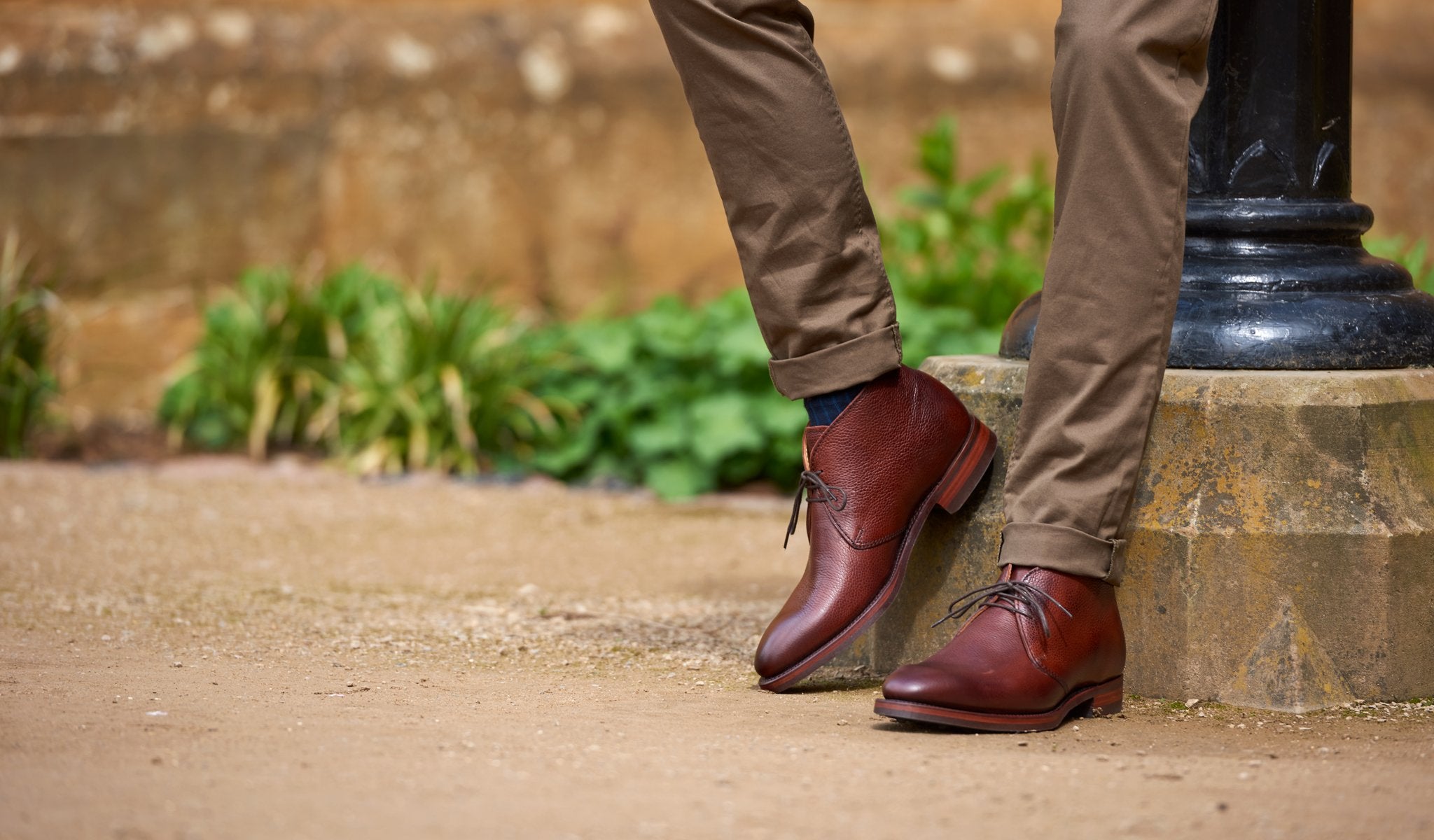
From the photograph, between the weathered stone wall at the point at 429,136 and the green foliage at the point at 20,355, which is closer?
the green foliage at the point at 20,355

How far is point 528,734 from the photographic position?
4.98ft

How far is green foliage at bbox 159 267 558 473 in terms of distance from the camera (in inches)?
159

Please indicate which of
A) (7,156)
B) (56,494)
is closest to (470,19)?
(7,156)

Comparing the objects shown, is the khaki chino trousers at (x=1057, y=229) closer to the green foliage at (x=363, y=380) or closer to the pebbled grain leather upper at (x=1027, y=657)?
the pebbled grain leather upper at (x=1027, y=657)

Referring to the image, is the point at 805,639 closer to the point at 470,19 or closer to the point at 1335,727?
the point at 1335,727

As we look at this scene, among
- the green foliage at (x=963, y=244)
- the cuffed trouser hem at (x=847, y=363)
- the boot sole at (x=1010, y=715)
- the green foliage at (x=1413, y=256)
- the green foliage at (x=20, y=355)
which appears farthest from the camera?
the green foliage at (x=963, y=244)

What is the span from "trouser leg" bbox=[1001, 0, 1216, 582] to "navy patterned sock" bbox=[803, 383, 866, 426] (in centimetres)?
23

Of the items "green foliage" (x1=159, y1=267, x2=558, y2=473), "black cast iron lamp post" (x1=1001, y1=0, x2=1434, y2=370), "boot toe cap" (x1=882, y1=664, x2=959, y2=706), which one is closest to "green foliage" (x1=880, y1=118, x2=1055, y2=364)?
"green foliage" (x1=159, y1=267, x2=558, y2=473)

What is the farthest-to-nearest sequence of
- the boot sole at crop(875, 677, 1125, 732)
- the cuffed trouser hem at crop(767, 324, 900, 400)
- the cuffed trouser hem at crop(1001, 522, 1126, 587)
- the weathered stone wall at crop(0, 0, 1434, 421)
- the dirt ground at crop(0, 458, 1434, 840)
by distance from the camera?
the weathered stone wall at crop(0, 0, 1434, 421), the cuffed trouser hem at crop(767, 324, 900, 400), the cuffed trouser hem at crop(1001, 522, 1126, 587), the boot sole at crop(875, 677, 1125, 732), the dirt ground at crop(0, 458, 1434, 840)

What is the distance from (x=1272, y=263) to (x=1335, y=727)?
62cm

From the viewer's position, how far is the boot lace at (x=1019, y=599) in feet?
5.36

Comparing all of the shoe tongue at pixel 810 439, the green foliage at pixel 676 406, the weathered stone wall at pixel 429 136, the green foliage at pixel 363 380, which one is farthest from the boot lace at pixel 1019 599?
the weathered stone wall at pixel 429 136

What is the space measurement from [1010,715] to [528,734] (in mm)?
531

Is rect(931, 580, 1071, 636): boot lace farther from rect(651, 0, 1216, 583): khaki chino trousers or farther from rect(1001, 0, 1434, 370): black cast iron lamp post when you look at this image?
rect(1001, 0, 1434, 370): black cast iron lamp post
